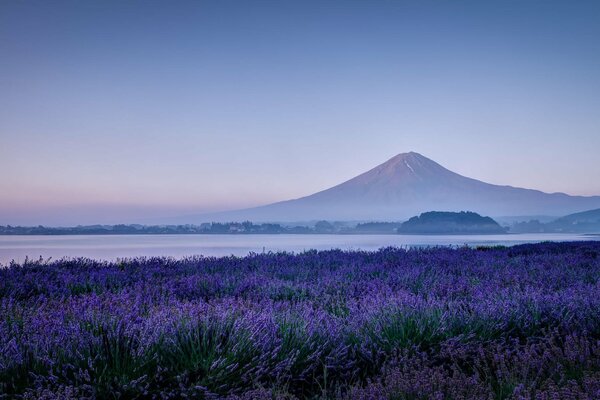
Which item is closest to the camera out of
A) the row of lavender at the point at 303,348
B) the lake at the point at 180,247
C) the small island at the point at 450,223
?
the row of lavender at the point at 303,348

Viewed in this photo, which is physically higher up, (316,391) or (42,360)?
(42,360)

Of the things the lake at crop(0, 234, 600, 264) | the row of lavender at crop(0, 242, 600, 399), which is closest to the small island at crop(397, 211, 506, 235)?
the lake at crop(0, 234, 600, 264)

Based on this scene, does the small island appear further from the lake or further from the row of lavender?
the row of lavender

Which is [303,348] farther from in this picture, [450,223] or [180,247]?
[450,223]

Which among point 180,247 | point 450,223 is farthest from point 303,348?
point 450,223

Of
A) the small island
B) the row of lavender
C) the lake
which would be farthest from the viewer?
the small island

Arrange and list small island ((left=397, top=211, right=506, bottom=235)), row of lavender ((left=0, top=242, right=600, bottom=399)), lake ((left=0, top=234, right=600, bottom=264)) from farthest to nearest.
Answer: small island ((left=397, top=211, right=506, bottom=235)), lake ((left=0, top=234, right=600, bottom=264)), row of lavender ((left=0, top=242, right=600, bottom=399))

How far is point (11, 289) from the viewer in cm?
669

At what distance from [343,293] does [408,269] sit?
2241mm

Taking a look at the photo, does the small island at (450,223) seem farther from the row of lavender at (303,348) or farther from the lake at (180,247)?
the row of lavender at (303,348)

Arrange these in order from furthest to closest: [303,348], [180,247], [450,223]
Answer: [450,223] → [180,247] → [303,348]

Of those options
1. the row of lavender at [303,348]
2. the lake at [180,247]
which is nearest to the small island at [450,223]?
the lake at [180,247]

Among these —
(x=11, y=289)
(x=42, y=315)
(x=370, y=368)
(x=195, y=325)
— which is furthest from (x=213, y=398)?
(x=11, y=289)

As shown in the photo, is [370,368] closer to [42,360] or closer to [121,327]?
[121,327]
